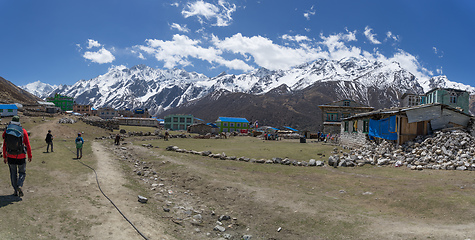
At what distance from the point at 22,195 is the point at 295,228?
10.7 meters

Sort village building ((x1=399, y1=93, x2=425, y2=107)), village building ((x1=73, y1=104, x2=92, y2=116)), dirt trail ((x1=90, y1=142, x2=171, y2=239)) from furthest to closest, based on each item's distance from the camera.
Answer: village building ((x1=73, y1=104, x2=92, y2=116)) → village building ((x1=399, y1=93, x2=425, y2=107)) → dirt trail ((x1=90, y1=142, x2=171, y2=239))

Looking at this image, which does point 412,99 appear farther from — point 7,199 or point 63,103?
point 63,103

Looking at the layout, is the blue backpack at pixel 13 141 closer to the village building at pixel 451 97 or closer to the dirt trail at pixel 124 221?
the dirt trail at pixel 124 221

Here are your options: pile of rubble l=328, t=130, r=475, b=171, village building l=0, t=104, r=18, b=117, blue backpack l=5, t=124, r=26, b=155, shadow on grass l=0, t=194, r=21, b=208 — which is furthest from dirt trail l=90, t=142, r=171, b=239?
village building l=0, t=104, r=18, b=117

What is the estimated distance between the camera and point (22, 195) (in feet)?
34.0

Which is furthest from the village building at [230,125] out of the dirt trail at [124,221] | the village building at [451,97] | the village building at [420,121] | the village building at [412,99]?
the dirt trail at [124,221]

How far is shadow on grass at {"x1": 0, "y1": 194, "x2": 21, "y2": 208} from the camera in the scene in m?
9.33

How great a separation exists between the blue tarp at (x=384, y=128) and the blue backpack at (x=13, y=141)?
27.3 m

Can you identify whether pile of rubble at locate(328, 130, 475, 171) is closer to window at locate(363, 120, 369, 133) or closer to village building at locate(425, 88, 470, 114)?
window at locate(363, 120, 369, 133)

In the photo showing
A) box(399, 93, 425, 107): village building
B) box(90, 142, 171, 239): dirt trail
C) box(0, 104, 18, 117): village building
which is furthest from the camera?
box(0, 104, 18, 117): village building

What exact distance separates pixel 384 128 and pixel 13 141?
28672mm

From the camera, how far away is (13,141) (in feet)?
32.3

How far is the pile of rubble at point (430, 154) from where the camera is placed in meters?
18.8

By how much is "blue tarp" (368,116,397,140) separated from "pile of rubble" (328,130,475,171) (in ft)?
4.29
